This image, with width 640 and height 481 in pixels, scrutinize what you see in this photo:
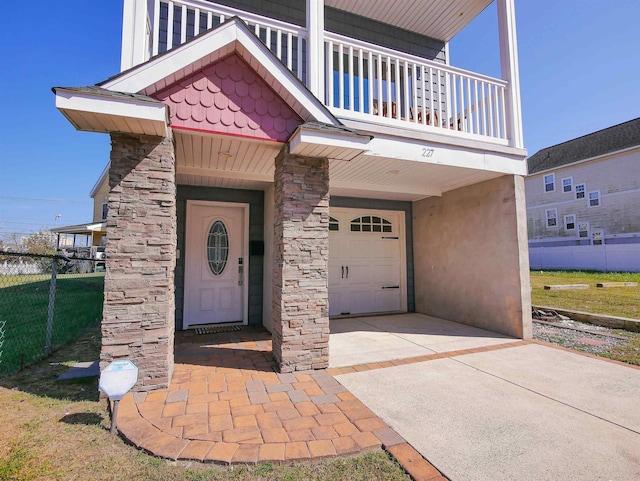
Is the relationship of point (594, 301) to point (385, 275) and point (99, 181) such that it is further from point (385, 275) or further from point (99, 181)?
point (99, 181)

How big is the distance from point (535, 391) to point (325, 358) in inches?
88.3

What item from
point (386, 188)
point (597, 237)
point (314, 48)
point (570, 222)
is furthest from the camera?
point (570, 222)

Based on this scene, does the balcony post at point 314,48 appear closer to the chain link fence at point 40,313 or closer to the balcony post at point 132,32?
the balcony post at point 132,32

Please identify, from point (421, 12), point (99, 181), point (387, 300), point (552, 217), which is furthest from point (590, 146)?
point (99, 181)

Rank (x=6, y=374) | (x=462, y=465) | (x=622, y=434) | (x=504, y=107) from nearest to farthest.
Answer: (x=462, y=465) < (x=622, y=434) < (x=6, y=374) < (x=504, y=107)

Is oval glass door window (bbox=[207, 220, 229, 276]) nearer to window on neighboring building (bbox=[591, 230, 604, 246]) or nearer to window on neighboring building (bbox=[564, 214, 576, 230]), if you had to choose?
window on neighboring building (bbox=[591, 230, 604, 246])

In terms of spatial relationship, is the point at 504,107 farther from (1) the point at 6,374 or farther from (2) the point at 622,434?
(1) the point at 6,374

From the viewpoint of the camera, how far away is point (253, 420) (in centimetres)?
266

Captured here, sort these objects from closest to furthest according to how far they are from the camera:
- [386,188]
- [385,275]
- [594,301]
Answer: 1. [386,188]
2. [385,275]
3. [594,301]

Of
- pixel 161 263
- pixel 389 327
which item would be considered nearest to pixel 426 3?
pixel 389 327

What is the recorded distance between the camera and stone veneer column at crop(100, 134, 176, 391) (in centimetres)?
311

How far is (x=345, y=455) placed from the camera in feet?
7.29

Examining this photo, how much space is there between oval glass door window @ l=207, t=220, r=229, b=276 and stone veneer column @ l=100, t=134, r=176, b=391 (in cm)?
286

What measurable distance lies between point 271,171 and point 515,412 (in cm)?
434
